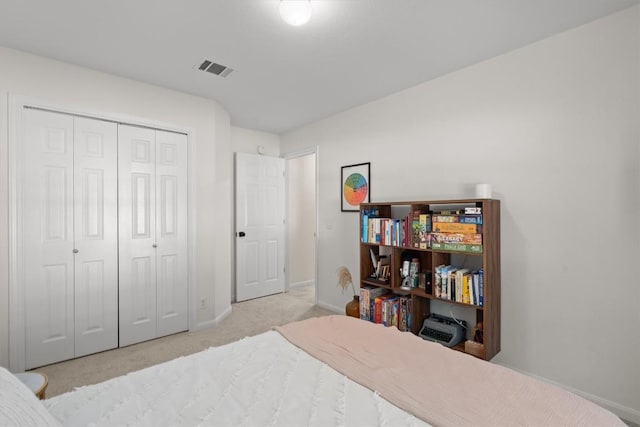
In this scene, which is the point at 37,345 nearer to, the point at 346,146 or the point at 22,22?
the point at 22,22

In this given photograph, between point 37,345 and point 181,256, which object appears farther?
point 181,256

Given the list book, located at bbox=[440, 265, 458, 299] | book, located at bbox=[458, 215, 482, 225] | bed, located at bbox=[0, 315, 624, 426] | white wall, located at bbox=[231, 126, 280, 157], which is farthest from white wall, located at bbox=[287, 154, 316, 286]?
bed, located at bbox=[0, 315, 624, 426]

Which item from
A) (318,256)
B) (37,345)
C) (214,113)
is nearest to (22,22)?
(214,113)

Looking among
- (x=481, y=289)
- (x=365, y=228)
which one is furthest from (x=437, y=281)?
(x=365, y=228)

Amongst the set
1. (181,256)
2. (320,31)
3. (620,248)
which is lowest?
(181,256)

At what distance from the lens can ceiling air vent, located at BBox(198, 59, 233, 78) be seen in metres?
2.59

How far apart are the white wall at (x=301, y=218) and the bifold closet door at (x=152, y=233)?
1954 mm

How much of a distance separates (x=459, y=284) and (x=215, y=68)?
8.82ft

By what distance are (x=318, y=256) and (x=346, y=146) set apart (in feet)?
4.87

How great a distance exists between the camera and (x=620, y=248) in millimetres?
1931

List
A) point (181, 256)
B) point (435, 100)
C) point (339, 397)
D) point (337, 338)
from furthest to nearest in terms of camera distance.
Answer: point (181, 256) → point (435, 100) → point (337, 338) → point (339, 397)

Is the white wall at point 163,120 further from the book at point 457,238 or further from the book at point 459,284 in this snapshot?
the book at point 459,284

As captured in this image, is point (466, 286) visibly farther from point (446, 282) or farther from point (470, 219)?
point (470, 219)

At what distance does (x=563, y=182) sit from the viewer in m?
2.14
